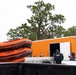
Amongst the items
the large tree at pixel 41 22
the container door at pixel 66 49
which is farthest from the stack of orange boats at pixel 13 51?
the large tree at pixel 41 22

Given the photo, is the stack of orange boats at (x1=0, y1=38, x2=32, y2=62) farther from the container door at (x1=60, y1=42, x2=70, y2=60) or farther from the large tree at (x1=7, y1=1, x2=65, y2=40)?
the large tree at (x1=7, y1=1, x2=65, y2=40)

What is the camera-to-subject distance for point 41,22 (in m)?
45.2

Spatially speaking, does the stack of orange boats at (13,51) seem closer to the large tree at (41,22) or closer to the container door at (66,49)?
the container door at (66,49)

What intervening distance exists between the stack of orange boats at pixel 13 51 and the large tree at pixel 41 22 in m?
33.6

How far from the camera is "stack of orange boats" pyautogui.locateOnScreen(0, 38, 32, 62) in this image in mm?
9434

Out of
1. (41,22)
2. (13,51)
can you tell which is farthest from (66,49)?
(41,22)

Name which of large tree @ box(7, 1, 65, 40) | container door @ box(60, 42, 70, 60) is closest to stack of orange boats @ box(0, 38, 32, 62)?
container door @ box(60, 42, 70, 60)

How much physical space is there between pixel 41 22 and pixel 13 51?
35556 mm

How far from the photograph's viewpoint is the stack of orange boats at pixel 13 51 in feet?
31.0

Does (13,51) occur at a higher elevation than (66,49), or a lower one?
lower

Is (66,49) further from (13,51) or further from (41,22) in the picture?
(41,22)

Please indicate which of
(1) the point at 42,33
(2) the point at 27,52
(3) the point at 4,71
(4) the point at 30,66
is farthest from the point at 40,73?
(1) the point at 42,33

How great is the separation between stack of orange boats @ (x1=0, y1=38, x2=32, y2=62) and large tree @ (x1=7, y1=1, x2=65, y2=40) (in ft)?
110

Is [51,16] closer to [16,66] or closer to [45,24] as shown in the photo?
[45,24]
